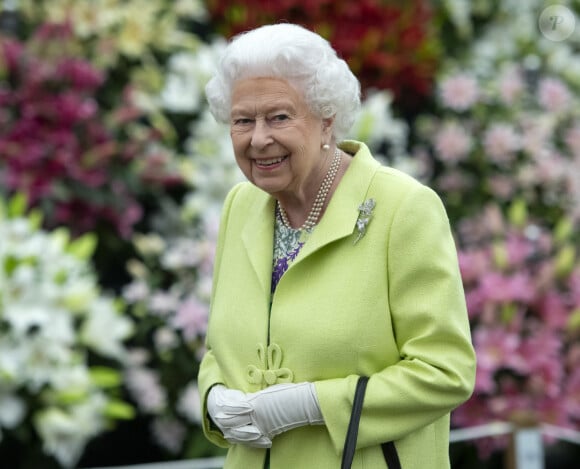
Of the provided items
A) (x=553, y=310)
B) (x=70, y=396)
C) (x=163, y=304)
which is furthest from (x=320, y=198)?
(x=553, y=310)

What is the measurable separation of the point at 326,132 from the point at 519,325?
2343 mm

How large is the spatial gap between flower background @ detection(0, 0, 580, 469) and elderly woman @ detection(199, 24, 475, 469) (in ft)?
5.20

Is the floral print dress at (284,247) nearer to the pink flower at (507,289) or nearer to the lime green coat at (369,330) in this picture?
the lime green coat at (369,330)

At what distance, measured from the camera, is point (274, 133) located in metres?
2.12

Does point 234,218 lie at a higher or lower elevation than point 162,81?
lower

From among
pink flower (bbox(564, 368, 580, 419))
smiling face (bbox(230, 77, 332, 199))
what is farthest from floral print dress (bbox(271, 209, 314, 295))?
pink flower (bbox(564, 368, 580, 419))

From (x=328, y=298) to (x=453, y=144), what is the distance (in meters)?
3.06

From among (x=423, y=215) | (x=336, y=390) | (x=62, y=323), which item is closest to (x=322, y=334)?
(x=336, y=390)

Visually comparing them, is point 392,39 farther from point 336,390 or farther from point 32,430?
point 336,390

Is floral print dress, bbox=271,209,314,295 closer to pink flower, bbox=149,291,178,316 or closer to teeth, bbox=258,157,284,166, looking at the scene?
teeth, bbox=258,157,284,166

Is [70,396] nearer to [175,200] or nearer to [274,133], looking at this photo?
[175,200]

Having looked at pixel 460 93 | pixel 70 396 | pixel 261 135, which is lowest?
pixel 70 396

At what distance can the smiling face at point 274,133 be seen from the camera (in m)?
2.12

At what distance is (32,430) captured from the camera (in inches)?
149
